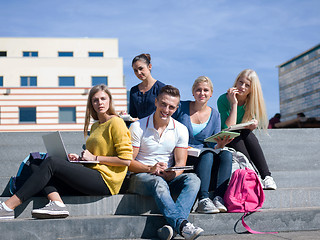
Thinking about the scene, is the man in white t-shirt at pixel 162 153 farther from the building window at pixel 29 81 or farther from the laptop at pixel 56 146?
the building window at pixel 29 81

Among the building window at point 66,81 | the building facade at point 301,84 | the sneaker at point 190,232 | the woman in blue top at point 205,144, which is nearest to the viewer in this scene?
the sneaker at point 190,232

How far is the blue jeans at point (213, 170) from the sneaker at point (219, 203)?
0.25ft

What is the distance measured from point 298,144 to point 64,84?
960 inches

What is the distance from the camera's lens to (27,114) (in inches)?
1107

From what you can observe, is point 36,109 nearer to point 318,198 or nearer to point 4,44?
point 4,44

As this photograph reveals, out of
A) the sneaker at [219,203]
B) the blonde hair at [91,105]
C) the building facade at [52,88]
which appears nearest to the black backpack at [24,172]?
the blonde hair at [91,105]

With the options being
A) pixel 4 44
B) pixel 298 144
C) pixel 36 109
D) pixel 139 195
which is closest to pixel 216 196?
pixel 139 195

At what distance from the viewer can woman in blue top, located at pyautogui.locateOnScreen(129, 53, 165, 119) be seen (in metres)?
5.00

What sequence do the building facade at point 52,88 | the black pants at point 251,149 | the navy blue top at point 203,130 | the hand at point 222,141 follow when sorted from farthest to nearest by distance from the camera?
the building facade at point 52,88, the black pants at point 251,149, the navy blue top at point 203,130, the hand at point 222,141

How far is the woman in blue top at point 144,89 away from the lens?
5004mm

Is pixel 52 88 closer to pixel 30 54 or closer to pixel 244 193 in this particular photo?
pixel 30 54

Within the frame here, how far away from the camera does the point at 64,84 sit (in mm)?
29234

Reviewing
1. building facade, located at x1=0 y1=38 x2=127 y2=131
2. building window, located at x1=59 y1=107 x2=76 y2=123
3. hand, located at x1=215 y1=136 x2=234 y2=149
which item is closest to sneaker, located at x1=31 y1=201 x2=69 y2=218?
hand, located at x1=215 y1=136 x2=234 y2=149

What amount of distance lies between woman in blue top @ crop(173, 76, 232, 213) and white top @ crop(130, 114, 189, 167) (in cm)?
27
